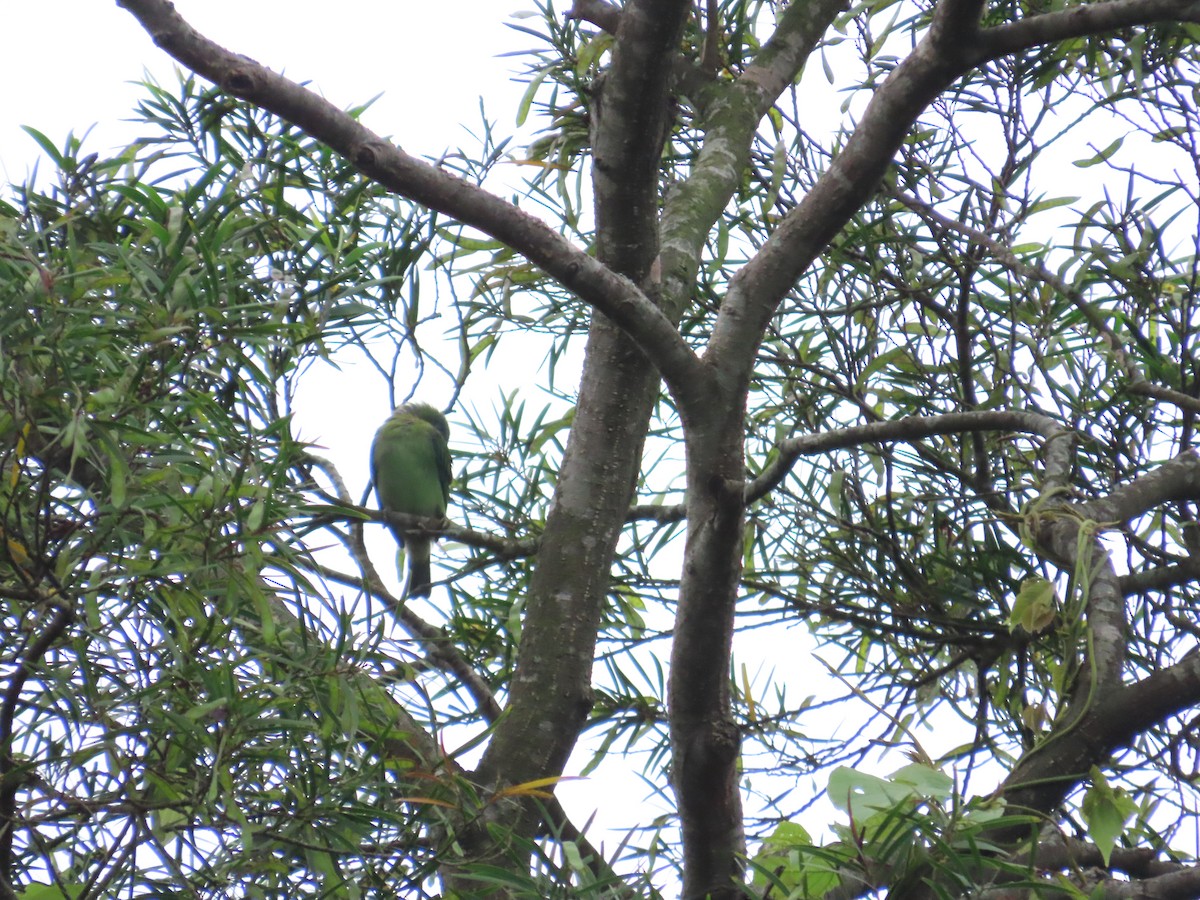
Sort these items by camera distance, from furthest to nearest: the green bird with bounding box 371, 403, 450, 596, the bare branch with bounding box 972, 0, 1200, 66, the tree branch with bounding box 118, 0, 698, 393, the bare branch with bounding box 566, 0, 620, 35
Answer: the green bird with bounding box 371, 403, 450, 596, the bare branch with bounding box 566, 0, 620, 35, the bare branch with bounding box 972, 0, 1200, 66, the tree branch with bounding box 118, 0, 698, 393

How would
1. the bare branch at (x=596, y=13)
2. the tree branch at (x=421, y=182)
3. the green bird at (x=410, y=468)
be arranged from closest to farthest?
the tree branch at (x=421, y=182) < the bare branch at (x=596, y=13) < the green bird at (x=410, y=468)

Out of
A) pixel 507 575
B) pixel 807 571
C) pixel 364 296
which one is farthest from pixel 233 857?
pixel 807 571

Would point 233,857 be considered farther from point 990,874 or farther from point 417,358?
point 417,358

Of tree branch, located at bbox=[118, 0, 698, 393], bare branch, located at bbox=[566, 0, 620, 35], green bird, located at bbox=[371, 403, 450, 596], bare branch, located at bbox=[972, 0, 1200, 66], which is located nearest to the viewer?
tree branch, located at bbox=[118, 0, 698, 393]

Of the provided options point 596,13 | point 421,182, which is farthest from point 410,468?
point 421,182

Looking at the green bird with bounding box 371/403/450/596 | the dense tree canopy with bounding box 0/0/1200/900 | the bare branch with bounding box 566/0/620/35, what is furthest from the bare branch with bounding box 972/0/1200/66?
the green bird with bounding box 371/403/450/596

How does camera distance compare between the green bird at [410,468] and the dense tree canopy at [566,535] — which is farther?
the green bird at [410,468]

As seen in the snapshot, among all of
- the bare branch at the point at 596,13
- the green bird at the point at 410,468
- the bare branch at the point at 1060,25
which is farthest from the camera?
the green bird at the point at 410,468

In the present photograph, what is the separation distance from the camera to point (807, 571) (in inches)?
80.1

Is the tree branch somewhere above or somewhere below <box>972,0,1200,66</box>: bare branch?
below

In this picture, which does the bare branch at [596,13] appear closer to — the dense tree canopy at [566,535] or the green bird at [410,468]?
the dense tree canopy at [566,535]

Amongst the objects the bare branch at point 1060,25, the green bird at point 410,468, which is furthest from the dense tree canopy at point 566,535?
the green bird at point 410,468

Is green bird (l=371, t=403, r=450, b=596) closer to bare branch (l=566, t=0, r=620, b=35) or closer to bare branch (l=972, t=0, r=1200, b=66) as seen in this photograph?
bare branch (l=566, t=0, r=620, b=35)

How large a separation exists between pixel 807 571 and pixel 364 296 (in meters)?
0.87
